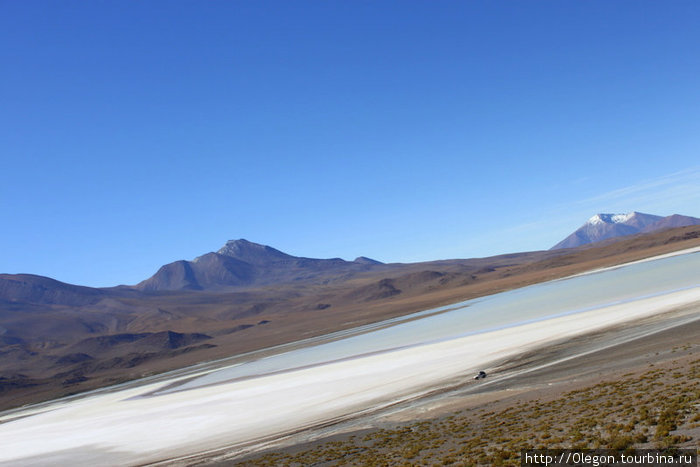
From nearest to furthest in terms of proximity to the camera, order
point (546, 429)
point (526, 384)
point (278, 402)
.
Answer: point (546, 429), point (526, 384), point (278, 402)

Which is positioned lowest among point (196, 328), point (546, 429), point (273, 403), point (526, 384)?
point (273, 403)

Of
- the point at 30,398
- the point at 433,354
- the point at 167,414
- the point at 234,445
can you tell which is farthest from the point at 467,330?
the point at 30,398

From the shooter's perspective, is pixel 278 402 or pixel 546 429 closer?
pixel 546 429

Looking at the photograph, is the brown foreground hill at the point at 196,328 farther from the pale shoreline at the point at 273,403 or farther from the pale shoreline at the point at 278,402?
the pale shoreline at the point at 273,403

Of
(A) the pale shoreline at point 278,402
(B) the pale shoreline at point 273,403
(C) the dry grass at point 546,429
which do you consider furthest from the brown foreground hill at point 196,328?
(C) the dry grass at point 546,429

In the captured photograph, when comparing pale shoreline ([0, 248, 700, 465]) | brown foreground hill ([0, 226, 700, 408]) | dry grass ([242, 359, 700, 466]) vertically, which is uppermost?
brown foreground hill ([0, 226, 700, 408])

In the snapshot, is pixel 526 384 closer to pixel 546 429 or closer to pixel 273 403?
pixel 546 429

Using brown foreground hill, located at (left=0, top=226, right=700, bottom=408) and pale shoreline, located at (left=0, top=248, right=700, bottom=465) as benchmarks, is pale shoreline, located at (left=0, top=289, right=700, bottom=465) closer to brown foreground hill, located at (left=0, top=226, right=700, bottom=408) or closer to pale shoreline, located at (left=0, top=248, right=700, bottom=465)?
pale shoreline, located at (left=0, top=248, right=700, bottom=465)

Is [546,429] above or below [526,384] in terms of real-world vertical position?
above

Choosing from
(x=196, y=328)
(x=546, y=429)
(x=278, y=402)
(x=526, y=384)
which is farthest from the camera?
(x=196, y=328)

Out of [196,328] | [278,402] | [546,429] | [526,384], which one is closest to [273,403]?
[278,402]

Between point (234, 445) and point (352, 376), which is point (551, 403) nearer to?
point (234, 445)

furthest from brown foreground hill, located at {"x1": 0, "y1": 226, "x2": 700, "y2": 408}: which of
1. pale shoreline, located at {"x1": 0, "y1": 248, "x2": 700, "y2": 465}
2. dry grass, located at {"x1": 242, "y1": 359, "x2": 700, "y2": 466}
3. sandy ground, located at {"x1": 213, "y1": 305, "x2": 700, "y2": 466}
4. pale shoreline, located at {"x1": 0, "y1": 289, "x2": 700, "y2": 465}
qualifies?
dry grass, located at {"x1": 242, "y1": 359, "x2": 700, "y2": 466}
